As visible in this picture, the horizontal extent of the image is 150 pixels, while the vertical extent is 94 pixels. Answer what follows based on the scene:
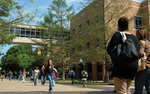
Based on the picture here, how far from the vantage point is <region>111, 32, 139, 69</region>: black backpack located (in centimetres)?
294

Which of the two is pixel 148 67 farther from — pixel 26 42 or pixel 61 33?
pixel 26 42

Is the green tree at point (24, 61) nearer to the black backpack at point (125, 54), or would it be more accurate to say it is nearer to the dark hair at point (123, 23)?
the dark hair at point (123, 23)

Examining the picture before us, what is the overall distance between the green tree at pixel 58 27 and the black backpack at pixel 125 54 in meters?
26.7

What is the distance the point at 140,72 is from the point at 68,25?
2655 cm

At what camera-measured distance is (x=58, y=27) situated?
96.6ft

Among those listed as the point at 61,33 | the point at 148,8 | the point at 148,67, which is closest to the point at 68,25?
the point at 61,33

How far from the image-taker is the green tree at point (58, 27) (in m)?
29.6

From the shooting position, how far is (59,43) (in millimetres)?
30625

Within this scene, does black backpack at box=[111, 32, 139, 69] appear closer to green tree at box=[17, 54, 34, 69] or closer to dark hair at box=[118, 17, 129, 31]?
dark hair at box=[118, 17, 129, 31]

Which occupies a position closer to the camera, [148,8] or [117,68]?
[117,68]

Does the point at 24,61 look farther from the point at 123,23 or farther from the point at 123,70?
the point at 123,70

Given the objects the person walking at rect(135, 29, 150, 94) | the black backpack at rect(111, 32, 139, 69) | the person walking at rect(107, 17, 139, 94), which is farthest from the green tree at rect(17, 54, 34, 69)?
the black backpack at rect(111, 32, 139, 69)

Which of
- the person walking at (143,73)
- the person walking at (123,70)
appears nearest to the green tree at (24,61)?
the person walking at (143,73)

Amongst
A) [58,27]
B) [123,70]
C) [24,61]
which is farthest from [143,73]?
[24,61]
